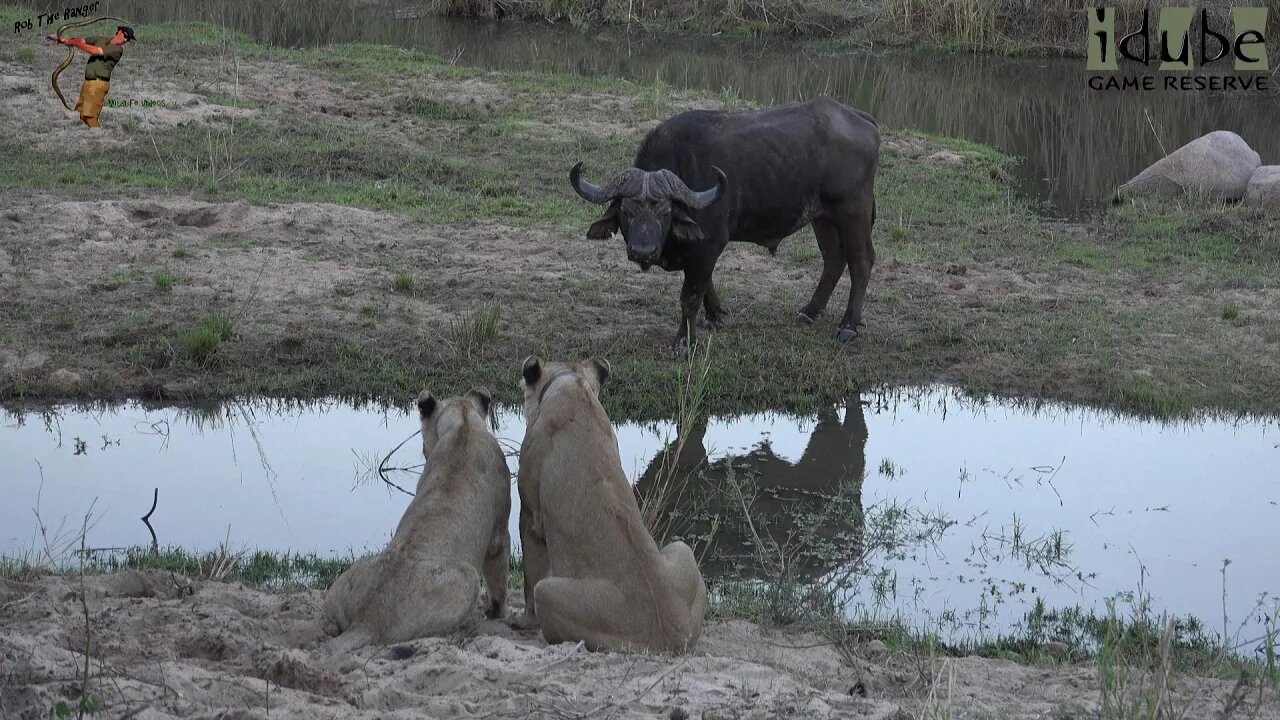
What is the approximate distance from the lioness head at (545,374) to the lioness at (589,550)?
82mm

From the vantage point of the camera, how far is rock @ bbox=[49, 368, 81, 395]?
31.1ft

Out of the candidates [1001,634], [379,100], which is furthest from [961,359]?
[379,100]

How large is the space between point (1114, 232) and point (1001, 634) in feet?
28.2

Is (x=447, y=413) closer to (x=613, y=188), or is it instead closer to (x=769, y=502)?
(x=769, y=502)

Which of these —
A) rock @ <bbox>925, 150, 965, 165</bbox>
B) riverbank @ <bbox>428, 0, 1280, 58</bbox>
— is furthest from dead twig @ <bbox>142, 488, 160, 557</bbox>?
riverbank @ <bbox>428, 0, 1280, 58</bbox>

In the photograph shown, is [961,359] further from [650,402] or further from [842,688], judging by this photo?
[842,688]

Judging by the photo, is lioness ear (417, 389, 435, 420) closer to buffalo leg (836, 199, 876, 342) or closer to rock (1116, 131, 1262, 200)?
buffalo leg (836, 199, 876, 342)

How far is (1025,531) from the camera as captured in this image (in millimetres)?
8383

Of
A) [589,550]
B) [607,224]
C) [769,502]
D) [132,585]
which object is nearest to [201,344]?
[607,224]

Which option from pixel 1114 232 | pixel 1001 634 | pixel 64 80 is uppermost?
pixel 64 80

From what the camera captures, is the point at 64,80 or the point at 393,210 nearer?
the point at 393,210

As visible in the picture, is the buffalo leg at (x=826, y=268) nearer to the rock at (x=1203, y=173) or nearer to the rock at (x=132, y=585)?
the rock at (x=1203, y=173)

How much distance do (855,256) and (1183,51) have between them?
57.1 feet

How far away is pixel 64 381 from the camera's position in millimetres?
9516
